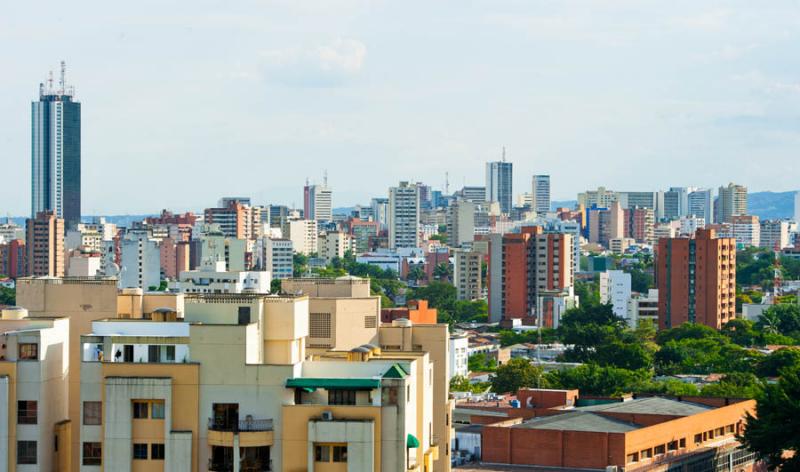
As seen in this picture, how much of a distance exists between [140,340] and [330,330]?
6.48m

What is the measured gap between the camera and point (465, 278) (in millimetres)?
135375

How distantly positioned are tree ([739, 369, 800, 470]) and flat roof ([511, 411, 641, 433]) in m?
2.61

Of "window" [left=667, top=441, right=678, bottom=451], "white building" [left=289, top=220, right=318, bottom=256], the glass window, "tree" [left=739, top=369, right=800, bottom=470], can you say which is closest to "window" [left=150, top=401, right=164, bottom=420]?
the glass window

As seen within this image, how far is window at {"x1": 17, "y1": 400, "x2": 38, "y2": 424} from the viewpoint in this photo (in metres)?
20.9

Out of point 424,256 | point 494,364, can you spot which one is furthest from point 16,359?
point 424,256

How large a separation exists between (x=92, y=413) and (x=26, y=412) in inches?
41.3

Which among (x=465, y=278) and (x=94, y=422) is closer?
(x=94, y=422)

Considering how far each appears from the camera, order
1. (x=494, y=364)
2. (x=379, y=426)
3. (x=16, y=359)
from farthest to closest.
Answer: (x=494, y=364) < (x=16, y=359) < (x=379, y=426)

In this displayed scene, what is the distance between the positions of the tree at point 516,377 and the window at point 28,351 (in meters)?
42.7

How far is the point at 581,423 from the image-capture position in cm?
3900

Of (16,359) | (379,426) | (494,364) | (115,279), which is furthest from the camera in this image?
(494,364)

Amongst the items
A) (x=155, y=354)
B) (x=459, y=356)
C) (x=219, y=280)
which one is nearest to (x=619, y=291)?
(x=459, y=356)

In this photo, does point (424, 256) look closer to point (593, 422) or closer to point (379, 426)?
point (593, 422)

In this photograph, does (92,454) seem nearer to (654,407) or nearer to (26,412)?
(26,412)
